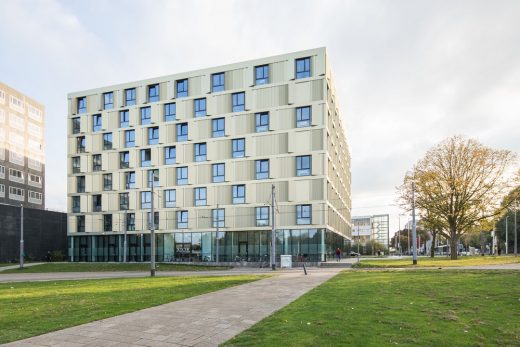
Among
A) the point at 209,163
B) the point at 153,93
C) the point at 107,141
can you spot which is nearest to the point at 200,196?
the point at 209,163

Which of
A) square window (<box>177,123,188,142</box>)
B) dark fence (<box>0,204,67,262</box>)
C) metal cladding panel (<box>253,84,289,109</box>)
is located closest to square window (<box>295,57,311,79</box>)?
metal cladding panel (<box>253,84,289,109</box>)

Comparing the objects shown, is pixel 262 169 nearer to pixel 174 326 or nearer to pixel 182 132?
pixel 182 132

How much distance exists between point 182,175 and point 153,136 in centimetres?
751

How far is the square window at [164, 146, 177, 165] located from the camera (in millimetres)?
57219

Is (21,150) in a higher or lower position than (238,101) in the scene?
lower

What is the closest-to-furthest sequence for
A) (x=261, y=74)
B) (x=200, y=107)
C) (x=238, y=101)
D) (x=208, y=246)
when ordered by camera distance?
1. (x=261, y=74)
2. (x=208, y=246)
3. (x=238, y=101)
4. (x=200, y=107)

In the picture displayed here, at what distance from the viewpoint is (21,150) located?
84562 millimetres

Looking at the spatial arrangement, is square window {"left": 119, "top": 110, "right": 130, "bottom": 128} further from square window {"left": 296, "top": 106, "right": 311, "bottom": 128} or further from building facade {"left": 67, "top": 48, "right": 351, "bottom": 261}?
square window {"left": 296, "top": 106, "right": 311, "bottom": 128}

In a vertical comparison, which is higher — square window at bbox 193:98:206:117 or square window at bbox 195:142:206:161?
square window at bbox 193:98:206:117

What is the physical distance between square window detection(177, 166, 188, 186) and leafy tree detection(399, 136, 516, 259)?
2836cm

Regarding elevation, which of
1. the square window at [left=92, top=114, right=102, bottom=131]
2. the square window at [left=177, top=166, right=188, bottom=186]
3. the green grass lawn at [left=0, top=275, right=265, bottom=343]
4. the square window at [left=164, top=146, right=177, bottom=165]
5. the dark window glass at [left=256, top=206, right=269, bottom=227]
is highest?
the square window at [left=92, top=114, right=102, bottom=131]

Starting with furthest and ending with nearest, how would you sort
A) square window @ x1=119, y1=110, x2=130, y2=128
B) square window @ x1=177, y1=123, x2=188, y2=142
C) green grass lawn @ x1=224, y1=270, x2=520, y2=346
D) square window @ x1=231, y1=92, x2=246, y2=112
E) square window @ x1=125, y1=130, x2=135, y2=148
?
square window @ x1=119, y1=110, x2=130, y2=128 < square window @ x1=125, y1=130, x2=135, y2=148 < square window @ x1=177, y1=123, x2=188, y2=142 < square window @ x1=231, y1=92, x2=246, y2=112 < green grass lawn @ x1=224, y1=270, x2=520, y2=346

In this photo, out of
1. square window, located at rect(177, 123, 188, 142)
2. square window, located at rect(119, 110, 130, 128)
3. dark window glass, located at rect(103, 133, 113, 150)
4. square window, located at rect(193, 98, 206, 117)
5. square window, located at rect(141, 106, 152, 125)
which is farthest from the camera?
dark window glass, located at rect(103, 133, 113, 150)

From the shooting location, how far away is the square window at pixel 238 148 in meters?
53.2
